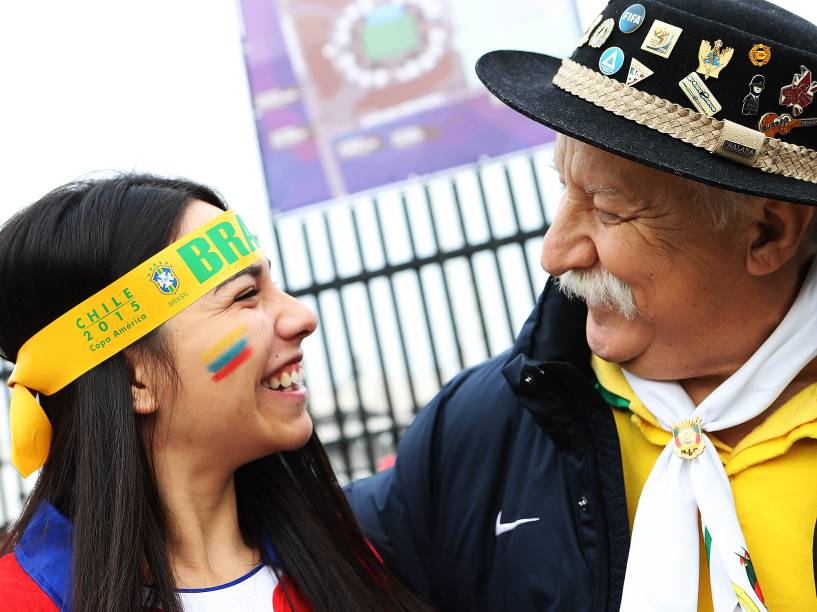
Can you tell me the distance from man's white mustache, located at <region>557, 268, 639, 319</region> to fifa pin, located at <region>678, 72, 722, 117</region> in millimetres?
431

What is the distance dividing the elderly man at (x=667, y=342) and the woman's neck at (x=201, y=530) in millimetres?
601

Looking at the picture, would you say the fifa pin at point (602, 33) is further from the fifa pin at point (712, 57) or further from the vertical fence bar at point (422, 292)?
the vertical fence bar at point (422, 292)

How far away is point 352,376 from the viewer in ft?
20.8

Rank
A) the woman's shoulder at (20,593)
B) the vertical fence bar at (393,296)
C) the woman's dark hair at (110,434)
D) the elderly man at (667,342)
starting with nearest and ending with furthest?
the woman's shoulder at (20,593) → the woman's dark hair at (110,434) → the elderly man at (667,342) → the vertical fence bar at (393,296)

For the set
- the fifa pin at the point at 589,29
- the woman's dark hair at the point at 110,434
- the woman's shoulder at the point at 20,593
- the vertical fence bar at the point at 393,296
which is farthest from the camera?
the vertical fence bar at the point at 393,296

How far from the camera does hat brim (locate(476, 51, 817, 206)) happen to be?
2.10 metres

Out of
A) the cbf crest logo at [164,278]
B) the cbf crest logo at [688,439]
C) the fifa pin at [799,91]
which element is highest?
the fifa pin at [799,91]

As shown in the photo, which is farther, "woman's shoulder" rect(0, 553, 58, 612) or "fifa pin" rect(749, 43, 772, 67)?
"fifa pin" rect(749, 43, 772, 67)

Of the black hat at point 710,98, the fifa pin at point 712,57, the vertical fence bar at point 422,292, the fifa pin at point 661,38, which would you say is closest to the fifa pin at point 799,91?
the black hat at point 710,98

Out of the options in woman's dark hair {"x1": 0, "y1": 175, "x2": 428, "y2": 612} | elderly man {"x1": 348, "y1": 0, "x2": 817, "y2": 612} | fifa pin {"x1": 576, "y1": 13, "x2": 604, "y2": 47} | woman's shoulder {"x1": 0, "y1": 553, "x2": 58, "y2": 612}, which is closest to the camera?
woman's shoulder {"x1": 0, "y1": 553, "x2": 58, "y2": 612}

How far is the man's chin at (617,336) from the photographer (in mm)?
2354

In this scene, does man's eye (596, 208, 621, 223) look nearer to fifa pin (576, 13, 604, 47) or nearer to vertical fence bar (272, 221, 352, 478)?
fifa pin (576, 13, 604, 47)

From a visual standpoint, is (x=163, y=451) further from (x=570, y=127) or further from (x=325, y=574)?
(x=570, y=127)

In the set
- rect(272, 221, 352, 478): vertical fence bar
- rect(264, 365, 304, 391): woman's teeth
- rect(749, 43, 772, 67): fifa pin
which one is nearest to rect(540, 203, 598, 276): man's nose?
rect(749, 43, 772, 67): fifa pin
